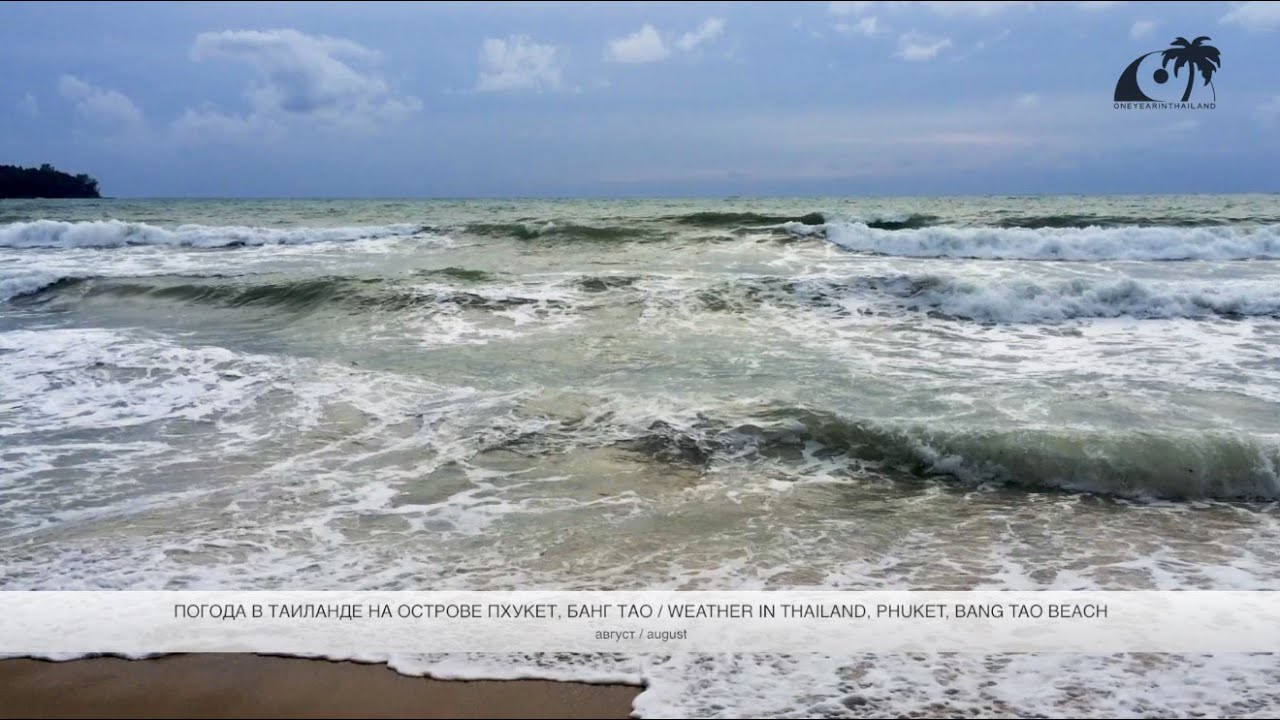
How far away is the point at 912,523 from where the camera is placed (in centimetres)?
427

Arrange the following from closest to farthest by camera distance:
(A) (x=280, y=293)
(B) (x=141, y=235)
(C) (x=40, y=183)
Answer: (A) (x=280, y=293), (B) (x=141, y=235), (C) (x=40, y=183)

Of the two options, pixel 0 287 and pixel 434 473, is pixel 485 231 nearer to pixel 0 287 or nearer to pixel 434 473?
pixel 0 287

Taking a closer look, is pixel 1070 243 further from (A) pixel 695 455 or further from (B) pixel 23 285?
(B) pixel 23 285

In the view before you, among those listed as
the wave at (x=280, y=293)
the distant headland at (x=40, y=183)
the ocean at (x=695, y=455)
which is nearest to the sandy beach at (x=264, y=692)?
the ocean at (x=695, y=455)

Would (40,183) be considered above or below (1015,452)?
above

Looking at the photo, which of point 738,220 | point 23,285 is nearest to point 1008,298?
point 738,220

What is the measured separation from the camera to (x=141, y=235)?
21516 millimetres

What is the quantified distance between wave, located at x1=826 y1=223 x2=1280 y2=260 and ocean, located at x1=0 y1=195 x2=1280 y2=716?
15.1 ft

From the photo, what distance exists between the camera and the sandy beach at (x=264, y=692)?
2.64 meters

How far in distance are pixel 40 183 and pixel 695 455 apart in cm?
8459

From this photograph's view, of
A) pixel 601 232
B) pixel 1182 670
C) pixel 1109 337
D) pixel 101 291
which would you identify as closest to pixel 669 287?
Answer: pixel 1109 337

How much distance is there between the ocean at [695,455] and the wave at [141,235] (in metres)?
9.72

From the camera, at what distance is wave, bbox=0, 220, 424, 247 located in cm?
2075

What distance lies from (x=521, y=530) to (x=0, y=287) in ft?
42.3
